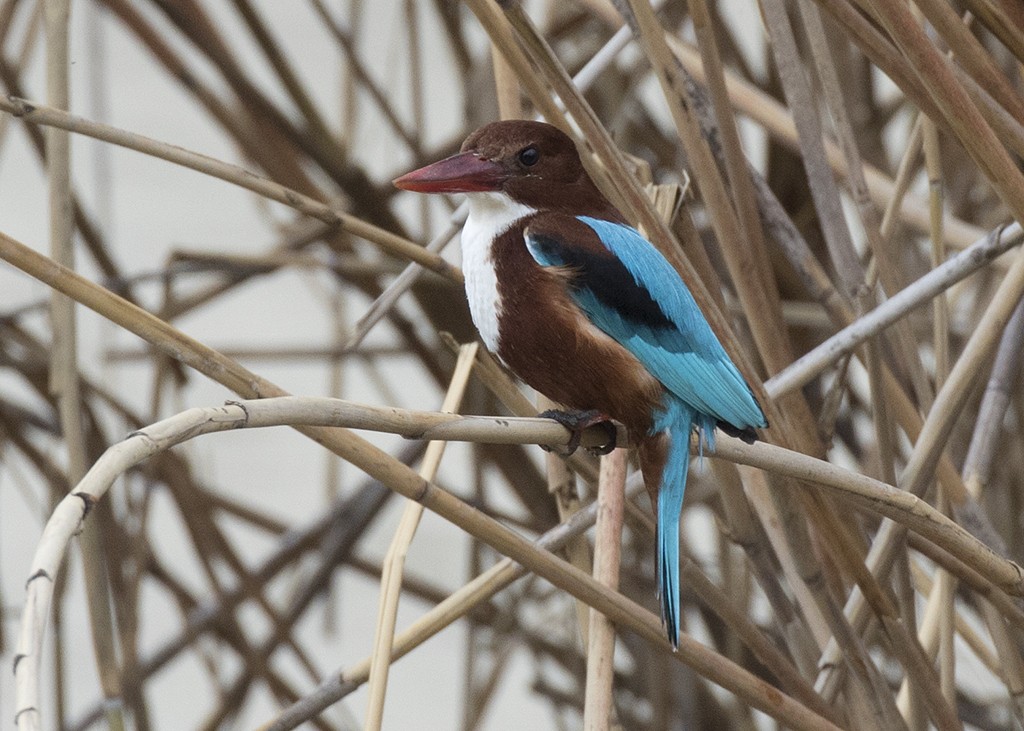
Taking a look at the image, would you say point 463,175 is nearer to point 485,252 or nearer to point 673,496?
point 485,252

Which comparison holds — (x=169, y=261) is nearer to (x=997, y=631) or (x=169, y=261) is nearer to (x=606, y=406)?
(x=606, y=406)

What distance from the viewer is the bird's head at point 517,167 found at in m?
1.37

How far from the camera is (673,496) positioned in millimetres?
1182

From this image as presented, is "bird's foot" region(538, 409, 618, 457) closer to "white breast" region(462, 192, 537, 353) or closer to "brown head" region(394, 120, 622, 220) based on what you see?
"white breast" region(462, 192, 537, 353)

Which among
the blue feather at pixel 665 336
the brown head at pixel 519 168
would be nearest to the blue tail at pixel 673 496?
the blue feather at pixel 665 336

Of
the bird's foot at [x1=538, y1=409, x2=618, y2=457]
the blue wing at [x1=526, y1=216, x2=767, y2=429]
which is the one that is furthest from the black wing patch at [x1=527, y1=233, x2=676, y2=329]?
the bird's foot at [x1=538, y1=409, x2=618, y2=457]

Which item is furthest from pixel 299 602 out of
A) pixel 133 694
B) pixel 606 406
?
pixel 606 406

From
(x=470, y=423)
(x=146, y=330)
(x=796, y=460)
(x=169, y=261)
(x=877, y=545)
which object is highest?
(x=169, y=261)

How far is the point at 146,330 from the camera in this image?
90 centimetres

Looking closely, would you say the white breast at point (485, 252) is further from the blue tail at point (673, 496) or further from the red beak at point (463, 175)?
the blue tail at point (673, 496)

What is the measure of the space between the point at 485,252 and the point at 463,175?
Answer: 4.1 inches

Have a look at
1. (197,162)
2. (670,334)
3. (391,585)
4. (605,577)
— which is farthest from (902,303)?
(197,162)

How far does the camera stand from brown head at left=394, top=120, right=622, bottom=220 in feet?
4.50

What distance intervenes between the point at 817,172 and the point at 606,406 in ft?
1.10
